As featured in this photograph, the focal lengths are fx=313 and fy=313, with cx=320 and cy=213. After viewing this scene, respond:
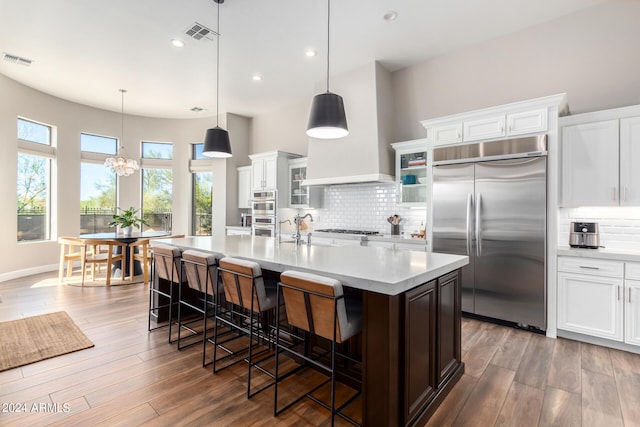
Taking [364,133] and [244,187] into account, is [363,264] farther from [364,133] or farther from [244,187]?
[244,187]

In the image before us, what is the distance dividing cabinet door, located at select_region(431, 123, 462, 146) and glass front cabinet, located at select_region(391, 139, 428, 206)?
38 cm

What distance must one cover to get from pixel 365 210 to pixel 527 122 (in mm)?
2710

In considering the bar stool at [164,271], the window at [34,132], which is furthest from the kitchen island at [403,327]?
the window at [34,132]

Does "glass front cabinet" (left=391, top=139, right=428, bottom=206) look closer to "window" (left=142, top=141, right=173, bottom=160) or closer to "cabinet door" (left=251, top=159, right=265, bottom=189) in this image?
"cabinet door" (left=251, top=159, right=265, bottom=189)

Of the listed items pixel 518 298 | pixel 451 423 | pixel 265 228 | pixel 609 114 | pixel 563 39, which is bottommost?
pixel 451 423

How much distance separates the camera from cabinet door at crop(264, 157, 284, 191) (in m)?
6.28

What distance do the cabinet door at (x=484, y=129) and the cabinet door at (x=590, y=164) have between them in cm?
62

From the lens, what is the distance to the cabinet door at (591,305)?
Result: 2.97 meters

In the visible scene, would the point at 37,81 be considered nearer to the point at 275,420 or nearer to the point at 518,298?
the point at 275,420

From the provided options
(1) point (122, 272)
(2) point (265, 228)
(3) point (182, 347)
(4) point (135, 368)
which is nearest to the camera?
(4) point (135, 368)

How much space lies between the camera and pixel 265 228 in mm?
6426

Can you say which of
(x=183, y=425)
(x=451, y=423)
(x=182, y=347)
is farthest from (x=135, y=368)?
(x=451, y=423)

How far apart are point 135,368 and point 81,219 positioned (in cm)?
599

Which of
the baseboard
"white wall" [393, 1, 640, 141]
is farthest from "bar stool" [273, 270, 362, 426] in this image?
the baseboard
